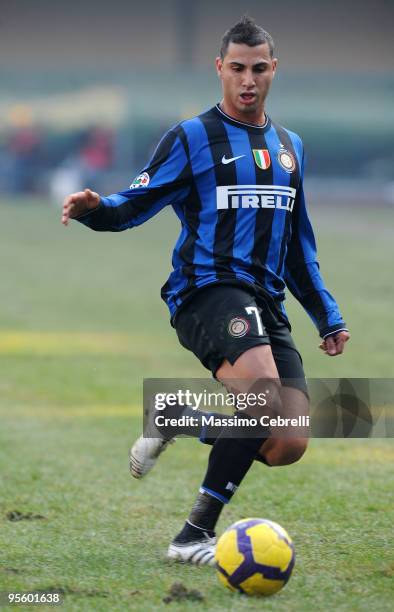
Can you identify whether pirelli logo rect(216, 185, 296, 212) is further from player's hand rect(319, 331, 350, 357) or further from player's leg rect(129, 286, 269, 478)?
player's hand rect(319, 331, 350, 357)

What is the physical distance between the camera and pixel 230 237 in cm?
516

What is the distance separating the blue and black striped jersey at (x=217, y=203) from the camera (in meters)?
5.15

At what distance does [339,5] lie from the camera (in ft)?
171

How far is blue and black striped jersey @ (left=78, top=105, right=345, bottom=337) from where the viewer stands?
515 cm

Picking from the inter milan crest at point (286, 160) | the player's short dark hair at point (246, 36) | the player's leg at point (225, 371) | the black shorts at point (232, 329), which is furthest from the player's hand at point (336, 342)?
the player's short dark hair at point (246, 36)

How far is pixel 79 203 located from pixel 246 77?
37.1 inches

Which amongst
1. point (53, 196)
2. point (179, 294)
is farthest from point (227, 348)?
point (53, 196)

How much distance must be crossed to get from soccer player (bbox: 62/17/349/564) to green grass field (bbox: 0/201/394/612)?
0.46 meters

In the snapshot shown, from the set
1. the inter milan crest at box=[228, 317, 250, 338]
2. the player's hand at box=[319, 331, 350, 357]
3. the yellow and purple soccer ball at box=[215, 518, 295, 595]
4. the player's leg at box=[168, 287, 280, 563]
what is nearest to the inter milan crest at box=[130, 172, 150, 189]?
the player's leg at box=[168, 287, 280, 563]

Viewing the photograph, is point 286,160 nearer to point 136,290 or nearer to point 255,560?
point 255,560

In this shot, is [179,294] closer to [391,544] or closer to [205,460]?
[391,544]

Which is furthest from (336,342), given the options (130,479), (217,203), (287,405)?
(130,479)

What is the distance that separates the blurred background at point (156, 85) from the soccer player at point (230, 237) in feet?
118

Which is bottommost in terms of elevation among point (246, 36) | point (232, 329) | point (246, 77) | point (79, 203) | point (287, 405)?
point (287, 405)
